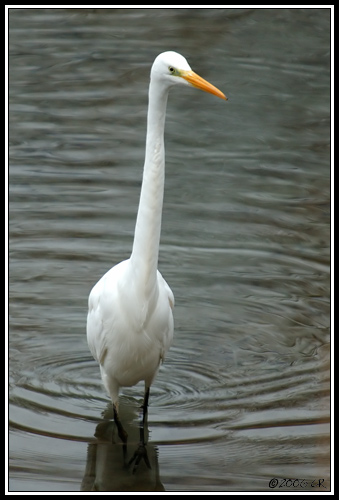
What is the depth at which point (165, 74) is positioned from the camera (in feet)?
10.5

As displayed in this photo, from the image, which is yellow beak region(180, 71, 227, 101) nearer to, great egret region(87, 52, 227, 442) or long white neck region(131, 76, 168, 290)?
great egret region(87, 52, 227, 442)

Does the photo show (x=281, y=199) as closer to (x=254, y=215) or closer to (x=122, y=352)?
(x=254, y=215)

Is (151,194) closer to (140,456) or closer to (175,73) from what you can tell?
(175,73)

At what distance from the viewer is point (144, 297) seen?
357 cm

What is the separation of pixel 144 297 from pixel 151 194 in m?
0.48

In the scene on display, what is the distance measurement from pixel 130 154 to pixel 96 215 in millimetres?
1064

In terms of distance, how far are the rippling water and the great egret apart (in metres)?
0.34

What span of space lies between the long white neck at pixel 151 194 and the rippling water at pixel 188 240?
2.87 ft

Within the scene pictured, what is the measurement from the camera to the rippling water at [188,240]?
12.5 feet

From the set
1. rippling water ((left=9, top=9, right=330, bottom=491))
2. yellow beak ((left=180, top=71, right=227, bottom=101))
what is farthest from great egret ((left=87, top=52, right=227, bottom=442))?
rippling water ((left=9, top=9, right=330, bottom=491))

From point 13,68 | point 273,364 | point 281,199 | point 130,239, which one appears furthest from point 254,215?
point 13,68

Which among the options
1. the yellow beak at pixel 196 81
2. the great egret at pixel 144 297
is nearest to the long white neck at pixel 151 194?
the great egret at pixel 144 297

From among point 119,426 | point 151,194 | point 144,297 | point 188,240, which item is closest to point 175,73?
point 151,194

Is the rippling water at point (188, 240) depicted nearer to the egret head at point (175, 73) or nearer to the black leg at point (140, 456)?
the black leg at point (140, 456)
